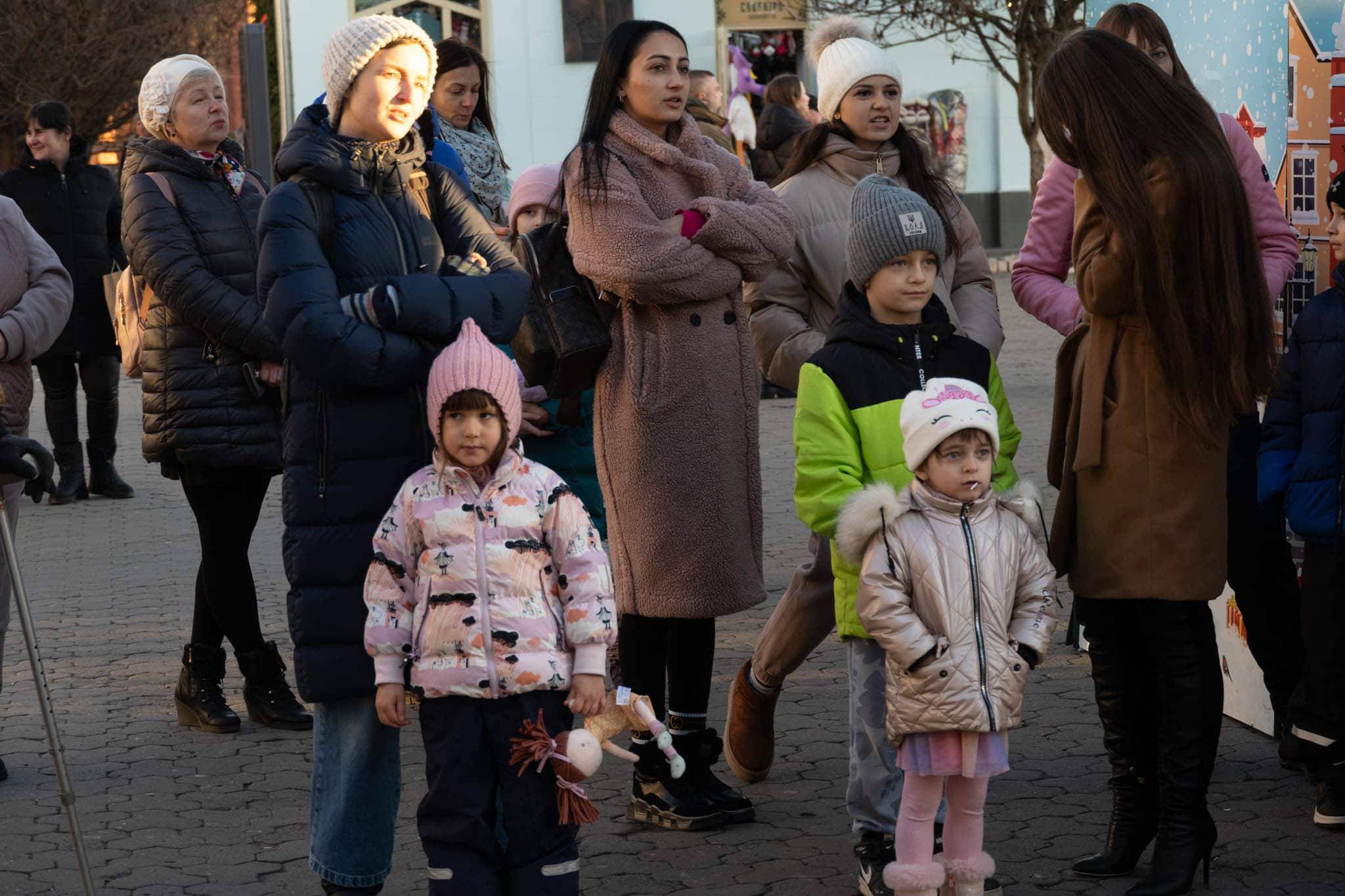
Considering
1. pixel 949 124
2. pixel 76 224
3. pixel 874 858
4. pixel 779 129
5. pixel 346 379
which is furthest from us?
pixel 949 124

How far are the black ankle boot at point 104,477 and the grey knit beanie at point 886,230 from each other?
8117 mm

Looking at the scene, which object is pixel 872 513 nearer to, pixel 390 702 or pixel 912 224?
pixel 912 224

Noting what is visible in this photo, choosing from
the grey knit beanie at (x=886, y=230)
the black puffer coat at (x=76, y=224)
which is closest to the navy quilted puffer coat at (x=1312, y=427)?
the grey knit beanie at (x=886, y=230)

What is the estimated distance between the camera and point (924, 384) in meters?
4.24

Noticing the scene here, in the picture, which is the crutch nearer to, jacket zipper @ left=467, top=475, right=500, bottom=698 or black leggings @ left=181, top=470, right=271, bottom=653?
jacket zipper @ left=467, top=475, right=500, bottom=698

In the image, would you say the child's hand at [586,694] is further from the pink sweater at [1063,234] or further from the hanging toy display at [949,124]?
the hanging toy display at [949,124]

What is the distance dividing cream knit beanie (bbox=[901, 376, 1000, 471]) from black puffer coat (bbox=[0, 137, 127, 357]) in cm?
809

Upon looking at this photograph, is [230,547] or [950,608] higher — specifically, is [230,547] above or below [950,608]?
below

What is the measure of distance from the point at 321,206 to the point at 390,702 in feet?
3.56

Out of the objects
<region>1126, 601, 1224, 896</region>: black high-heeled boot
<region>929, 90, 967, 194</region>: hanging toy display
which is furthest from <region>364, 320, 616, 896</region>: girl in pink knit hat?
<region>929, 90, 967, 194</region>: hanging toy display

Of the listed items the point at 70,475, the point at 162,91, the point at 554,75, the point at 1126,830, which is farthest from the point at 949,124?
the point at 1126,830

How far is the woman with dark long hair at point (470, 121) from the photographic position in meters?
7.02

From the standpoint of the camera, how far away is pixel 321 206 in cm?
405

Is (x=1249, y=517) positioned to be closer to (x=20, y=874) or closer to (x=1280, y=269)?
(x=1280, y=269)
